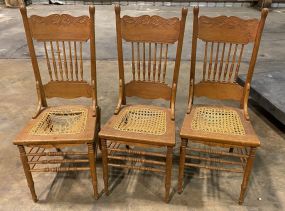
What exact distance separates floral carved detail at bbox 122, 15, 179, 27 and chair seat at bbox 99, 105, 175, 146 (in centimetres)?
59

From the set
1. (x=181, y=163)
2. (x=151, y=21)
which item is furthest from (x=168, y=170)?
(x=151, y=21)

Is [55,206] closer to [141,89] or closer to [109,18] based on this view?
Result: [141,89]

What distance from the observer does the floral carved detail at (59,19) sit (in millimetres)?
1870

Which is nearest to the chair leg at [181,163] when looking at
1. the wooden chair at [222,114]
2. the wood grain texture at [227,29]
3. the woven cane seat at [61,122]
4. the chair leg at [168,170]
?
the wooden chair at [222,114]

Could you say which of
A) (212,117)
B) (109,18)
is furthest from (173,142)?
(109,18)

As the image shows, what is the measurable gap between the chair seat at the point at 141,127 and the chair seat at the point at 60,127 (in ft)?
0.39

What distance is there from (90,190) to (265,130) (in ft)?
5.47

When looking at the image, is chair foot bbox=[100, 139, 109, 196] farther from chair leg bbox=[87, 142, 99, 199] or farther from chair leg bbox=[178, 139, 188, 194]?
chair leg bbox=[178, 139, 188, 194]

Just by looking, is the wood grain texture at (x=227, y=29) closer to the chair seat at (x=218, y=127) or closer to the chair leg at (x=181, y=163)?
the chair seat at (x=218, y=127)

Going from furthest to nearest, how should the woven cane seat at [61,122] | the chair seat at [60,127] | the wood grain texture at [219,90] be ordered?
the wood grain texture at [219,90] < the woven cane seat at [61,122] < the chair seat at [60,127]

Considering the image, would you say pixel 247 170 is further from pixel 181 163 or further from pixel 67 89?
pixel 67 89

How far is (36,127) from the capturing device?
1.83 metres

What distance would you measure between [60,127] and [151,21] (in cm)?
93

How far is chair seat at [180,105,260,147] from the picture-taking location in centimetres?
169
